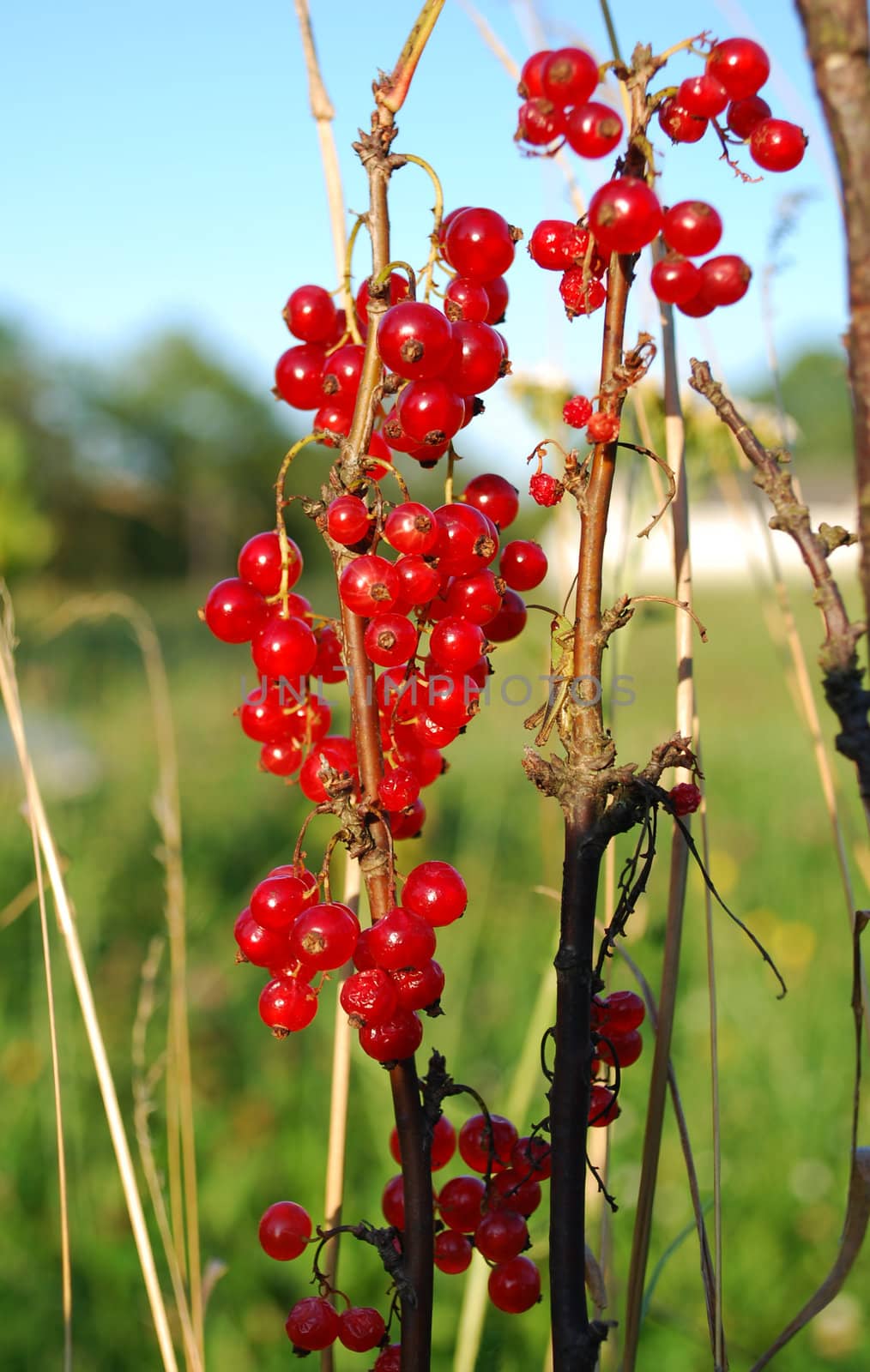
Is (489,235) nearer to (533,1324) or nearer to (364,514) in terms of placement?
(364,514)

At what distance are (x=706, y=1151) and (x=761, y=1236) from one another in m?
0.20

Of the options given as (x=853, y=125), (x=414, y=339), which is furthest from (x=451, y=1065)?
(x=853, y=125)

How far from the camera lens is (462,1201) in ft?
2.35

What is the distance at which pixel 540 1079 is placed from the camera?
2.10 metres

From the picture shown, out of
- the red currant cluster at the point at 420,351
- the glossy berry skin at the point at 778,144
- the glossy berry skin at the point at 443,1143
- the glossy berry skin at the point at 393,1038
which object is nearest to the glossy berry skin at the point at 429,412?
the red currant cluster at the point at 420,351

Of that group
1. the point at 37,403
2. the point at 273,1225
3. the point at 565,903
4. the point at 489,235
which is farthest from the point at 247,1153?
the point at 37,403

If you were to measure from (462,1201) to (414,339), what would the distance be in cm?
53

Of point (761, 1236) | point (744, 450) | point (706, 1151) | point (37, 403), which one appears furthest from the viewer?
point (37, 403)

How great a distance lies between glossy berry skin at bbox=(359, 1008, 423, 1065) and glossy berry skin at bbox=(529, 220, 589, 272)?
0.43 m

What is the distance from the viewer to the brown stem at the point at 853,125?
41cm

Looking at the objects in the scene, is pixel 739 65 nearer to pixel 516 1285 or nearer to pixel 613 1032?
pixel 613 1032

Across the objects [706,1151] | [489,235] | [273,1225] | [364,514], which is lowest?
[706,1151]

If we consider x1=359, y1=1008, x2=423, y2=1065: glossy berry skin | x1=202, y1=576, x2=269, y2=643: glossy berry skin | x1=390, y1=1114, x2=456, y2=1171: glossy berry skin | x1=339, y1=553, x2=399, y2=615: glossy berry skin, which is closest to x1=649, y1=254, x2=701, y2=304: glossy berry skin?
x1=339, y1=553, x2=399, y2=615: glossy berry skin

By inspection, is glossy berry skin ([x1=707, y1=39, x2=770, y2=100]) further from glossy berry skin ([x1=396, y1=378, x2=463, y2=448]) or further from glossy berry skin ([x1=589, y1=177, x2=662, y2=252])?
glossy berry skin ([x1=396, y1=378, x2=463, y2=448])
